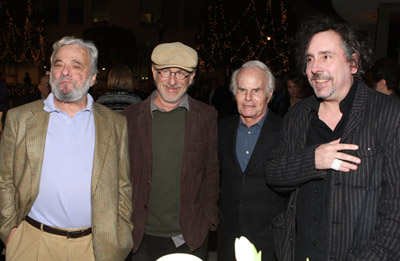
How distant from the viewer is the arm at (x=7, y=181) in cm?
232

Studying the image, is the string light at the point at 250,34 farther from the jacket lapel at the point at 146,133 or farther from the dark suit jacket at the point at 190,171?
the jacket lapel at the point at 146,133

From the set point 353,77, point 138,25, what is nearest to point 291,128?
point 353,77

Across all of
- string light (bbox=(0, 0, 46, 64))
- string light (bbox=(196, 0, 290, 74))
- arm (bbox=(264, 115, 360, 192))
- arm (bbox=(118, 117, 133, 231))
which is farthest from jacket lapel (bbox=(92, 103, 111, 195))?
string light (bbox=(0, 0, 46, 64))

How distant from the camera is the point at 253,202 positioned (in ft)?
8.80

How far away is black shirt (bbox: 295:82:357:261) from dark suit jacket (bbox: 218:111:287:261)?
0.50 metres

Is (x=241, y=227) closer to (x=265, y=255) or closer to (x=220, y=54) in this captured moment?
(x=265, y=255)

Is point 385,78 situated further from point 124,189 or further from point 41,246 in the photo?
point 41,246

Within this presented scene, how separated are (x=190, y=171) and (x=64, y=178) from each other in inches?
36.3

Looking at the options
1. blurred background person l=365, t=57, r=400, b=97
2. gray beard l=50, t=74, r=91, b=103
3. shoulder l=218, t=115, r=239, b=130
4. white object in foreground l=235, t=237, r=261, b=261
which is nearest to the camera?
white object in foreground l=235, t=237, r=261, b=261

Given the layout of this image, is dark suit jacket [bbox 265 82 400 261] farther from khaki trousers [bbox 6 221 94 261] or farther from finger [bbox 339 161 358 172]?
khaki trousers [bbox 6 221 94 261]

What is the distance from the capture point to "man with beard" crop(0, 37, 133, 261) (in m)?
2.27

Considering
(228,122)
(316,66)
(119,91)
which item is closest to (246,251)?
(316,66)

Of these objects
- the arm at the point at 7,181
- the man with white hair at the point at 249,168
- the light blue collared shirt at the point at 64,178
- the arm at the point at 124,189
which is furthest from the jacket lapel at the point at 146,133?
the arm at the point at 7,181

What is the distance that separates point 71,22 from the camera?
98.9 ft
